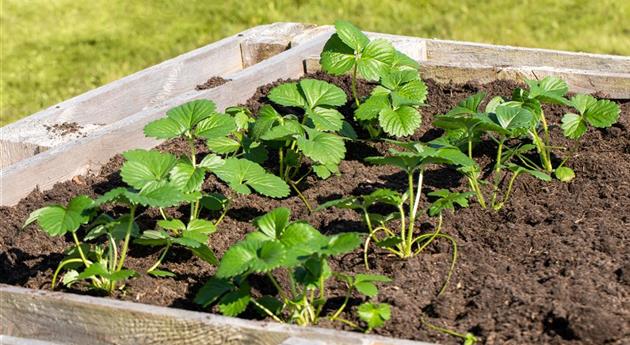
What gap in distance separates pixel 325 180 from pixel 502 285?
35.1 inches

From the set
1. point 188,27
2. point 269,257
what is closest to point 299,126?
point 269,257

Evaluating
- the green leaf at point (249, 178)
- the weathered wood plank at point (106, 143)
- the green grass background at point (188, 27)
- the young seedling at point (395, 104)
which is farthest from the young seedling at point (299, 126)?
the green grass background at point (188, 27)

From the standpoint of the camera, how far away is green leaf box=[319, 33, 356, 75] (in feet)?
11.2

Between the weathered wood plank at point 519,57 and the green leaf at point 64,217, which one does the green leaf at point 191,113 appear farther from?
the weathered wood plank at point 519,57

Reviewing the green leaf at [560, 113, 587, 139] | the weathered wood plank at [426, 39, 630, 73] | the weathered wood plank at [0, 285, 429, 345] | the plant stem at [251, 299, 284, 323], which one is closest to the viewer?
the weathered wood plank at [0, 285, 429, 345]

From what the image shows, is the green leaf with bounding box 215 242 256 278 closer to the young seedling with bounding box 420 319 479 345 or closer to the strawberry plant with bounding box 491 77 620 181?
the young seedling with bounding box 420 319 479 345

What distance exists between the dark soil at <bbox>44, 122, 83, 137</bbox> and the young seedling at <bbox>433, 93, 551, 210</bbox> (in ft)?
4.05

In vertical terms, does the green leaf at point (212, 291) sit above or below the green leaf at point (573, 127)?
above

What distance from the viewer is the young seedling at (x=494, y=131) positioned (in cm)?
293

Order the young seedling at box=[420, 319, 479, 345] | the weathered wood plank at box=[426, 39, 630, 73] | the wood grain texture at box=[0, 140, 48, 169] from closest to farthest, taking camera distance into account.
Result: the young seedling at box=[420, 319, 479, 345] < the wood grain texture at box=[0, 140, 48, 169] < the weathered wood plank at box=[426, 39, 630, 73]

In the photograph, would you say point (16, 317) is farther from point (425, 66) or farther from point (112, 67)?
point (112, 67)

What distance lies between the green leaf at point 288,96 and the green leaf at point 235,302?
0.94 m

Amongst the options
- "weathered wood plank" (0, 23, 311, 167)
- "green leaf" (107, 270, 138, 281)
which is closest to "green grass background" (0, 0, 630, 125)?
"weathered wood plank" (0, 23, 311, 167)

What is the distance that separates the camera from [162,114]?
11.4 feet
